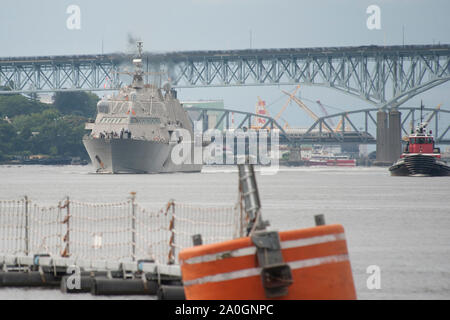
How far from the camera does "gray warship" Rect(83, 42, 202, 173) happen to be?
92.7 meters

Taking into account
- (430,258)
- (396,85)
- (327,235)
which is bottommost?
(430,258)

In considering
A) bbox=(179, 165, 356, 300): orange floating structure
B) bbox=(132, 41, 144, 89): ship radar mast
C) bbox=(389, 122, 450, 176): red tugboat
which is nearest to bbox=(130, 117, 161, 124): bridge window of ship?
bbox=(132, 41, 144, 89): ship radar mast

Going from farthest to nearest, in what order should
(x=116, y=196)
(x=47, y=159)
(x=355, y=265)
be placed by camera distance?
(x=47, y=159), (x=116, y=196), (x=355, y=265)

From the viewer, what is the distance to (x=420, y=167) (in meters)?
88.6

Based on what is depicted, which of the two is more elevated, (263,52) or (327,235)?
(263,52)

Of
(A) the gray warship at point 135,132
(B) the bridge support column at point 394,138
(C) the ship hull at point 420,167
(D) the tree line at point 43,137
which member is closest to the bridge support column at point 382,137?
(B) the bridge support column at point 394,138

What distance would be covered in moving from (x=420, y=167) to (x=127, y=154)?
2940cm

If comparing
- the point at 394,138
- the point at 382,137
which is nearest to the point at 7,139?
the point at 382,137

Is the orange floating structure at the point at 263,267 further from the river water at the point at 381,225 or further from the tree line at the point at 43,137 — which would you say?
the tree line at the point at 43,137

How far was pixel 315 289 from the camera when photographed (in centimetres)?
1278
